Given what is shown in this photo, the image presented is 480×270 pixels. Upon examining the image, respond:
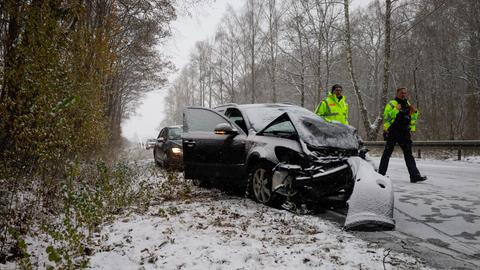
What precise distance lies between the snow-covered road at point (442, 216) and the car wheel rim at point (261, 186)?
5.97 feet

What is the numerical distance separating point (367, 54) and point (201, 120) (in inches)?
1190

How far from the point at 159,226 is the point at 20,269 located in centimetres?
164

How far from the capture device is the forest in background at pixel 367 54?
2097cm

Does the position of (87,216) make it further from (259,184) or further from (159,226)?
(259,184)

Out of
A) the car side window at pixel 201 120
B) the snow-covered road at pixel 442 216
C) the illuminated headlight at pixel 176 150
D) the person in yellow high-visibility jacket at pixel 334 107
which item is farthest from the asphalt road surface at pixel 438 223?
the illuminated headlight at pixel 176 150

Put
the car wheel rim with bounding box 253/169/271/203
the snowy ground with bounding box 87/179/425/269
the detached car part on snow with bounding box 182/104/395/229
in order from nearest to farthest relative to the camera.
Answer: the snowy ground with bounding box 87/179/425/269, the detached car part on snow with bounding box 182/104/395/229, the car wheel rim with bounding box 253/169/271/203

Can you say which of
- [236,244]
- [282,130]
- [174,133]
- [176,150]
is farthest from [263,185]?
[174,133]

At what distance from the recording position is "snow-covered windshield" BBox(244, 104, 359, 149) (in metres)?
5.48

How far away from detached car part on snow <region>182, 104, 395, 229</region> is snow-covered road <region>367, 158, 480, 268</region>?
19.4 inches

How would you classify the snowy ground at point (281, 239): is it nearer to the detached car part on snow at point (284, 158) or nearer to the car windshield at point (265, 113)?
the detached car part on snow at point (284, 158)

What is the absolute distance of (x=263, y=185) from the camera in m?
5.69

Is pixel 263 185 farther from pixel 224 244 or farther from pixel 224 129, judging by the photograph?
pixel 224 244

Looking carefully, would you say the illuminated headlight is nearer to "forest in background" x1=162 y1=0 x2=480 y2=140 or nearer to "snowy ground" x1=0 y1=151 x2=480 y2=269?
"snowy ground" x1=0 y1=151 x2=480 y2=269

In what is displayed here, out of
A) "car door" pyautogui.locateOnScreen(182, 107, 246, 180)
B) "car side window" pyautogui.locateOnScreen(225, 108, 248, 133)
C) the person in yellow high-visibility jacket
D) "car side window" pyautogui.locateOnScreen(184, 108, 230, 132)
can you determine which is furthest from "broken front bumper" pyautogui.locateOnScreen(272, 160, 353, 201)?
the person in yellow high-visibility jacket
